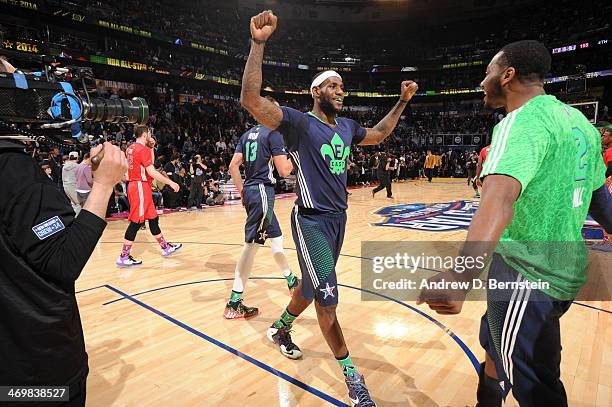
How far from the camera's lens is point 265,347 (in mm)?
3186

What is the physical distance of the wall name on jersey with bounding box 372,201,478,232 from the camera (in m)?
8.37

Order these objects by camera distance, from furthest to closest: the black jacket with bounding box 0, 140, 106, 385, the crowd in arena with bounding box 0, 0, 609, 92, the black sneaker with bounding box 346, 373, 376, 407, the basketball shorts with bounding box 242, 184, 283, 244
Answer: the crowd in arena with bounding box 0, 0, 609, 92 < the basketball shorts with bounding box 242, 184, 283, 244 < the black sneaker with bounding box 346, 373, 376, 407 < the black jacket with bounding box 0, 140, 106, 385

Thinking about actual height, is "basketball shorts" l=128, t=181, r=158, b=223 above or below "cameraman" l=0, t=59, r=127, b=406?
below

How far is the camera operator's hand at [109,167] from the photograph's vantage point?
1363mm

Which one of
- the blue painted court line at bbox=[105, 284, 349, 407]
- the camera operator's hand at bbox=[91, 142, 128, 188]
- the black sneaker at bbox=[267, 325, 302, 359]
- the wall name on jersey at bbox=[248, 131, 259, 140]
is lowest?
the blue painted court line at bbox=[105, 284, 349, 407]

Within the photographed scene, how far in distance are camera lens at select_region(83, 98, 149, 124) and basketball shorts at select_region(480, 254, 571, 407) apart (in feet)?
5.85

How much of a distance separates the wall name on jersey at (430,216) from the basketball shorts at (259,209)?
16.1ft

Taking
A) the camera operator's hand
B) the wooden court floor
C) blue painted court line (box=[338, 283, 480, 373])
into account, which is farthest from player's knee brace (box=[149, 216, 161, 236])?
the camera operator's hand

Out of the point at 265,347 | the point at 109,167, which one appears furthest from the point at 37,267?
the point at 265,347

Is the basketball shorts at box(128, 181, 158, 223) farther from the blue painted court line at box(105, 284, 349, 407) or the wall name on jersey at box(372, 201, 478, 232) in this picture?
the wall name on jersey at box(372, 201, 478, 232)

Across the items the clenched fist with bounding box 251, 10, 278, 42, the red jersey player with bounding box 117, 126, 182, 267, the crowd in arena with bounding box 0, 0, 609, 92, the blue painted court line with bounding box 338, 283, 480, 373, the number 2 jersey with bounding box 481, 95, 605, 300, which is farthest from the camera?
the crowd in arena with bounding box 0, 0, 609, 92

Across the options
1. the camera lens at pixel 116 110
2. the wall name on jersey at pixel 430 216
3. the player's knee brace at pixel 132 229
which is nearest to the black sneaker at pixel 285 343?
the camera lens at pixel 116 110

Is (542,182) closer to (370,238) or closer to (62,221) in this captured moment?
(62,221)

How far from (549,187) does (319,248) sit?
4.74 feet
